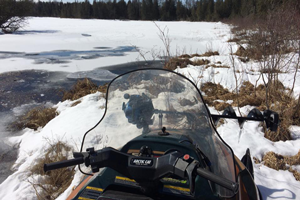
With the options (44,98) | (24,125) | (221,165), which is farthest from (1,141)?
(221,165)

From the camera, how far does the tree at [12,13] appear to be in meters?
22.1

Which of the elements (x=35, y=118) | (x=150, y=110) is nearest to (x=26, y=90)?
(x=35, y=118)

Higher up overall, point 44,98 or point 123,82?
point 123,82

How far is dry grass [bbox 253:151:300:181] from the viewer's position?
2.60 m

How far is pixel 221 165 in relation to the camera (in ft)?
4.13

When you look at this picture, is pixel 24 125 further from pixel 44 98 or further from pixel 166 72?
pixel 166 72

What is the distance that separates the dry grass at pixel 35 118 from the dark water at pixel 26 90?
0.17 m

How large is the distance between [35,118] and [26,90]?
2095 mm

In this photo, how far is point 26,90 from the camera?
6.24 metres

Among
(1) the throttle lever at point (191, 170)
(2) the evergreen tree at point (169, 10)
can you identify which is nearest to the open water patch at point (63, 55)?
(1) the throttle lever at point (191, 170)

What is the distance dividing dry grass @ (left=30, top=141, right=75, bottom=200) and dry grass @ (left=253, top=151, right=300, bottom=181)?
2.36m

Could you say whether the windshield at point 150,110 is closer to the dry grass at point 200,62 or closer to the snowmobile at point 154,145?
the snowmobile at point 154,145

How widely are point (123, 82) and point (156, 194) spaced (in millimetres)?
800

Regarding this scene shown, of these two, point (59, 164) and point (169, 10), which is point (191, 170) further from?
point (169, 10)
